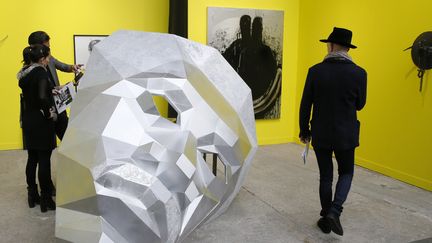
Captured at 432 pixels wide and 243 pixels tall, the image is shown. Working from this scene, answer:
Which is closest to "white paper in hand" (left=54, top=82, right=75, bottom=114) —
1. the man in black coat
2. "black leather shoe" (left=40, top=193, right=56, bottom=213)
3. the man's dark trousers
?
"black leather shoe" (left=40, top=193, right=56, bottom=213)

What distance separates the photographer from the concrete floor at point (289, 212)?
9.96 ft

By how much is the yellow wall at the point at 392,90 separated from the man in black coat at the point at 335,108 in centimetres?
159

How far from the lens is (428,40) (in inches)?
160

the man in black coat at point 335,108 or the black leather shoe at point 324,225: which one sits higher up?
the man in black coat at point 335,108

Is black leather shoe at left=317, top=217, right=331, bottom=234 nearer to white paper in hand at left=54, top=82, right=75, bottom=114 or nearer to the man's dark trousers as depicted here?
the man's dark trousers

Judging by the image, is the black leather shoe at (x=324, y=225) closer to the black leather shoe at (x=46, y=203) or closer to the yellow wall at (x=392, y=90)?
the yellow wall at (x=392, y=90)

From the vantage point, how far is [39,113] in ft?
10.7

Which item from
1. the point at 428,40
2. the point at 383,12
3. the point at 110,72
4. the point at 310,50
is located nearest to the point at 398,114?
the point at 428,40

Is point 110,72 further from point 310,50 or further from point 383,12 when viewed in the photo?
point 310,50

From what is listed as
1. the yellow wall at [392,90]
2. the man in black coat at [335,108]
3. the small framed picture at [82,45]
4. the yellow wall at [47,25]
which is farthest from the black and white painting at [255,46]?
the man in black coat at [335,108]

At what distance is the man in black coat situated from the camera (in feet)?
A: 9.77

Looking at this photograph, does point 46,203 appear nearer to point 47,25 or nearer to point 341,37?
point 341,37

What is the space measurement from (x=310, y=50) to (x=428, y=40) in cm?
205

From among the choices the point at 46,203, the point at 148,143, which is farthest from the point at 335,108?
the point at 46,203
